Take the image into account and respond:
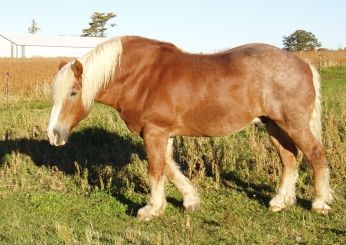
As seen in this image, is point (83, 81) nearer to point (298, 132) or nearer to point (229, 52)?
point (229, 52)

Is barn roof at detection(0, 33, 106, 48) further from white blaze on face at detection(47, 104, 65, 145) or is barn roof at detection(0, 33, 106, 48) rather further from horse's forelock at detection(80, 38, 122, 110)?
white blaze on face at detection(47, 104, 65, 145)

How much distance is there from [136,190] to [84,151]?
7.57ft

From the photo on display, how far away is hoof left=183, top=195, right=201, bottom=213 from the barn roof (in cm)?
7505

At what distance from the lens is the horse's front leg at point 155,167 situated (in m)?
5.70

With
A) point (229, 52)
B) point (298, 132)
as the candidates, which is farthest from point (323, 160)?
point (229, 52)

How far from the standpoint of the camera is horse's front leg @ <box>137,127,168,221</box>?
570 cm

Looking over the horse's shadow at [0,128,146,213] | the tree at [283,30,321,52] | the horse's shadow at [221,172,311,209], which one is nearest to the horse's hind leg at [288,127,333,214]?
Result: the horse's shadow at [221,172,311,209]

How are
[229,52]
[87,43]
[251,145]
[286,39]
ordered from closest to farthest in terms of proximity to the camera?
[229,52] → [251,145] → [286,39] → [87,43]

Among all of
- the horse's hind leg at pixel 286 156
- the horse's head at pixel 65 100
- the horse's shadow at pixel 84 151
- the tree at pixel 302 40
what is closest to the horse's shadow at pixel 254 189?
the horse's hind leg at pixel 286 156

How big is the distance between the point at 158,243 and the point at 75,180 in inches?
139

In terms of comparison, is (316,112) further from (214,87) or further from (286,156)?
(214,87)

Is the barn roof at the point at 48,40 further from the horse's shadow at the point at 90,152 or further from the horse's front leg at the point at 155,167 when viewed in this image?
the horse's front leg at the point at 155,167

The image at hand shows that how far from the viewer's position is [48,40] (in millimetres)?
82062

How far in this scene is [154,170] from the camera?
577cm
